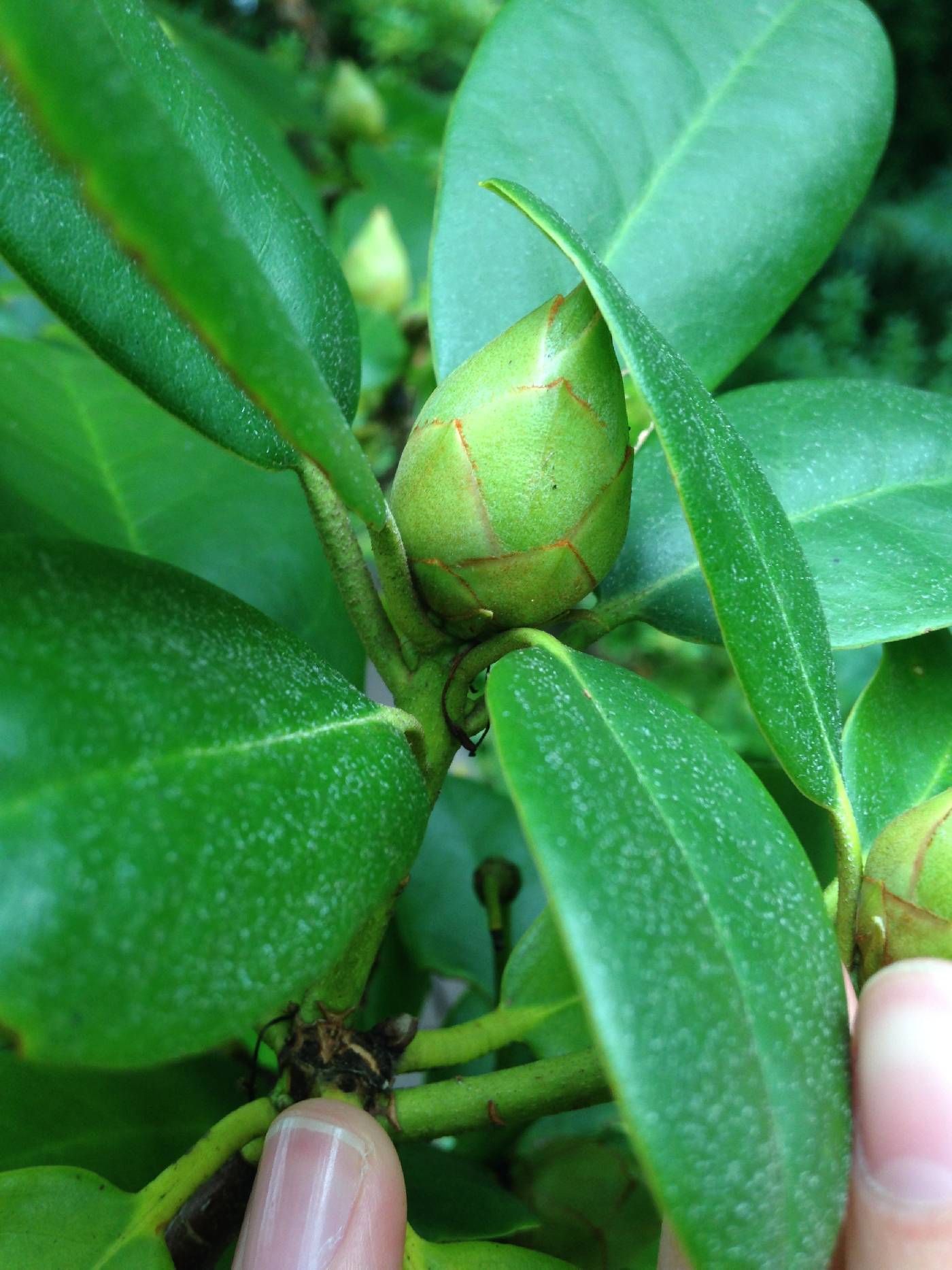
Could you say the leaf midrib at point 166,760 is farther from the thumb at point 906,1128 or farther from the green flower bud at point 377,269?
the green flower bud at point 377,269

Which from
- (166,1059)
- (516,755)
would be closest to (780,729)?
(516,755)

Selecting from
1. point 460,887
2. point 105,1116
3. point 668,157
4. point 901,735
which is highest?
point 668,157

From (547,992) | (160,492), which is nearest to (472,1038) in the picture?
(547,992)

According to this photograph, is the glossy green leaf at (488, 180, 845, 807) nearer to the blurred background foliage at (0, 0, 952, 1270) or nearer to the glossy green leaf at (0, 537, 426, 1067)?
the glossy green leaf at (0, 537, 426, 1067)

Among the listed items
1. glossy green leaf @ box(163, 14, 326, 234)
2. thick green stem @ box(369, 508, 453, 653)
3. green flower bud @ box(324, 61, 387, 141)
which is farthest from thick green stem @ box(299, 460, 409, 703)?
green flower bud @ box(324, 61, 387, 141)

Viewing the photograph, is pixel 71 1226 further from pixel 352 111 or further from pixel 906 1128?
pixel 352 111

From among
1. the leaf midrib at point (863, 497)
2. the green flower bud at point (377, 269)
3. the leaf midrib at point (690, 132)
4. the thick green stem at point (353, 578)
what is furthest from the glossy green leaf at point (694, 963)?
the green flower bud at point (377, 269)

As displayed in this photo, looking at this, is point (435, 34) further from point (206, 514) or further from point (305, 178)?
point (206, 514)
